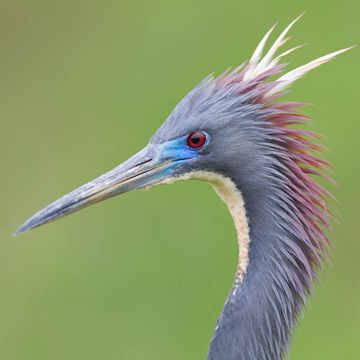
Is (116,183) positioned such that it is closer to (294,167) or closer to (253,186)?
(253,186)

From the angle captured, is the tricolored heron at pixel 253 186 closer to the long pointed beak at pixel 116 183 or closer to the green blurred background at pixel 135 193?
the long pointed beak at pixel 116 183

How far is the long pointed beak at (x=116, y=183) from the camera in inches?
112

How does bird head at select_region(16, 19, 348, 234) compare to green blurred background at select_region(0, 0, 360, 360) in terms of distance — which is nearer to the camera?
bird head at select_region(16, 19, 348, 234)

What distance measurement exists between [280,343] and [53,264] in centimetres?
322

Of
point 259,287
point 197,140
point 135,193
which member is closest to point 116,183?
point 197,140

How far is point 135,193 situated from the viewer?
243 inches

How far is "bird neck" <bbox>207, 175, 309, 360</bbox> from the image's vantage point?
276cm

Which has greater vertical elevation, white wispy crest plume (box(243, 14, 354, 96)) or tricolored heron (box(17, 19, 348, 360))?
white wispy crest plume (box(243, 14, 354, 96))

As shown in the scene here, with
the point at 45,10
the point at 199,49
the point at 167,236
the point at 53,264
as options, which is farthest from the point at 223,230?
the point at 45,10

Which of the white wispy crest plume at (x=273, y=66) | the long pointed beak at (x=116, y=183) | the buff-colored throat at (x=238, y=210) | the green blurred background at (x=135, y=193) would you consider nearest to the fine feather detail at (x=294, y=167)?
the white wispy crest plume at (x=273, y=66)

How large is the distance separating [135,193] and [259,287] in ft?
11.3

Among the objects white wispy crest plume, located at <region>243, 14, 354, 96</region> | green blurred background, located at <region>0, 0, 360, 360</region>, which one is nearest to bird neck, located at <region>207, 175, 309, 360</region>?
white wispy crest plume, located at <region>243, 14, 354, 96</region>

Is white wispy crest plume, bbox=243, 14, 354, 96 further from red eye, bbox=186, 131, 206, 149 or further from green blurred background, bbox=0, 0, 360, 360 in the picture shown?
green blurred background, bbox=0, 0, 360, 360

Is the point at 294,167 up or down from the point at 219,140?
down
